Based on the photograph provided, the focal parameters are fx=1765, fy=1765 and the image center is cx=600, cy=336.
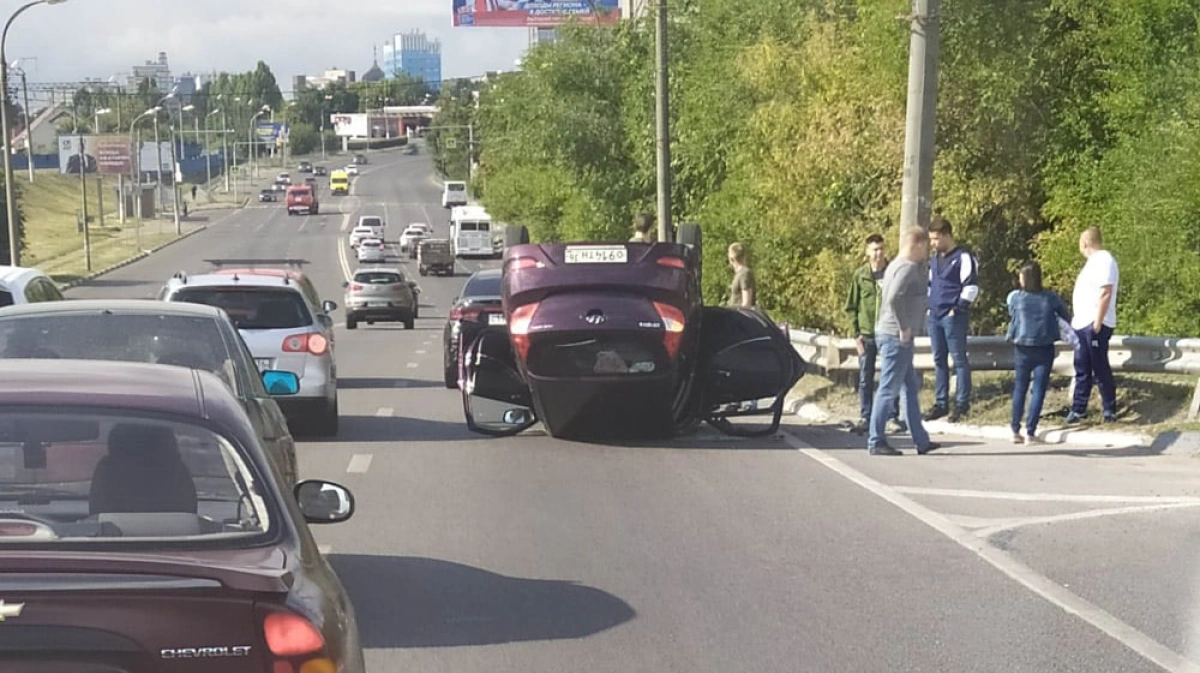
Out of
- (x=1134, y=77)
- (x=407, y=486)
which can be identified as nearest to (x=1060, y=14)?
(x=1134, y=77)

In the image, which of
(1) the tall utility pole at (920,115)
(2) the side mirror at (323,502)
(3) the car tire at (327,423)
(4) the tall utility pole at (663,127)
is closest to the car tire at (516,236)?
(3) the car tire at (327,423)

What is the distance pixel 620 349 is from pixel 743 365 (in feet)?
4.80

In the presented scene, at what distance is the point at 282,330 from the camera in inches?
640

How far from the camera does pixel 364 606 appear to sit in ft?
28.1

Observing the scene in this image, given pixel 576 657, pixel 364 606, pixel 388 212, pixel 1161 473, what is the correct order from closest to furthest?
pixel 576 657 < pixel 364 606 < pixel 1161 473 < pixel 388 212

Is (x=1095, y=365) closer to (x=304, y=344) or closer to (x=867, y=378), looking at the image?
(x=867, y=378)

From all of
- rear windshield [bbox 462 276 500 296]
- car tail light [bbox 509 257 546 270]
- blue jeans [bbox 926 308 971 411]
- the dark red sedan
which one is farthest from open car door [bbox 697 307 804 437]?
the dark red sedan

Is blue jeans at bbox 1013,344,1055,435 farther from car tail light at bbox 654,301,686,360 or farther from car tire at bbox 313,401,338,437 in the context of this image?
car tire at bbox 313,401,338,437

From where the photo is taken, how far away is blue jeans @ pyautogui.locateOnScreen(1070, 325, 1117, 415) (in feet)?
48.2

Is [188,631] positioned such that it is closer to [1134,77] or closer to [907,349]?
[907,349]

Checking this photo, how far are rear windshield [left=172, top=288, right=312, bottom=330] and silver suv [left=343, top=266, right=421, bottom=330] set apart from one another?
26089 millimetres

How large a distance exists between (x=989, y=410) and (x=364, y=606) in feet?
30.9

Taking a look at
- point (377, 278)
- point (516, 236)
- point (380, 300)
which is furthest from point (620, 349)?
point (377, 278)

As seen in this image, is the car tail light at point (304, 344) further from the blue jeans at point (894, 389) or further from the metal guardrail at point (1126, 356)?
the metal guardrail at point (1126, 356)
